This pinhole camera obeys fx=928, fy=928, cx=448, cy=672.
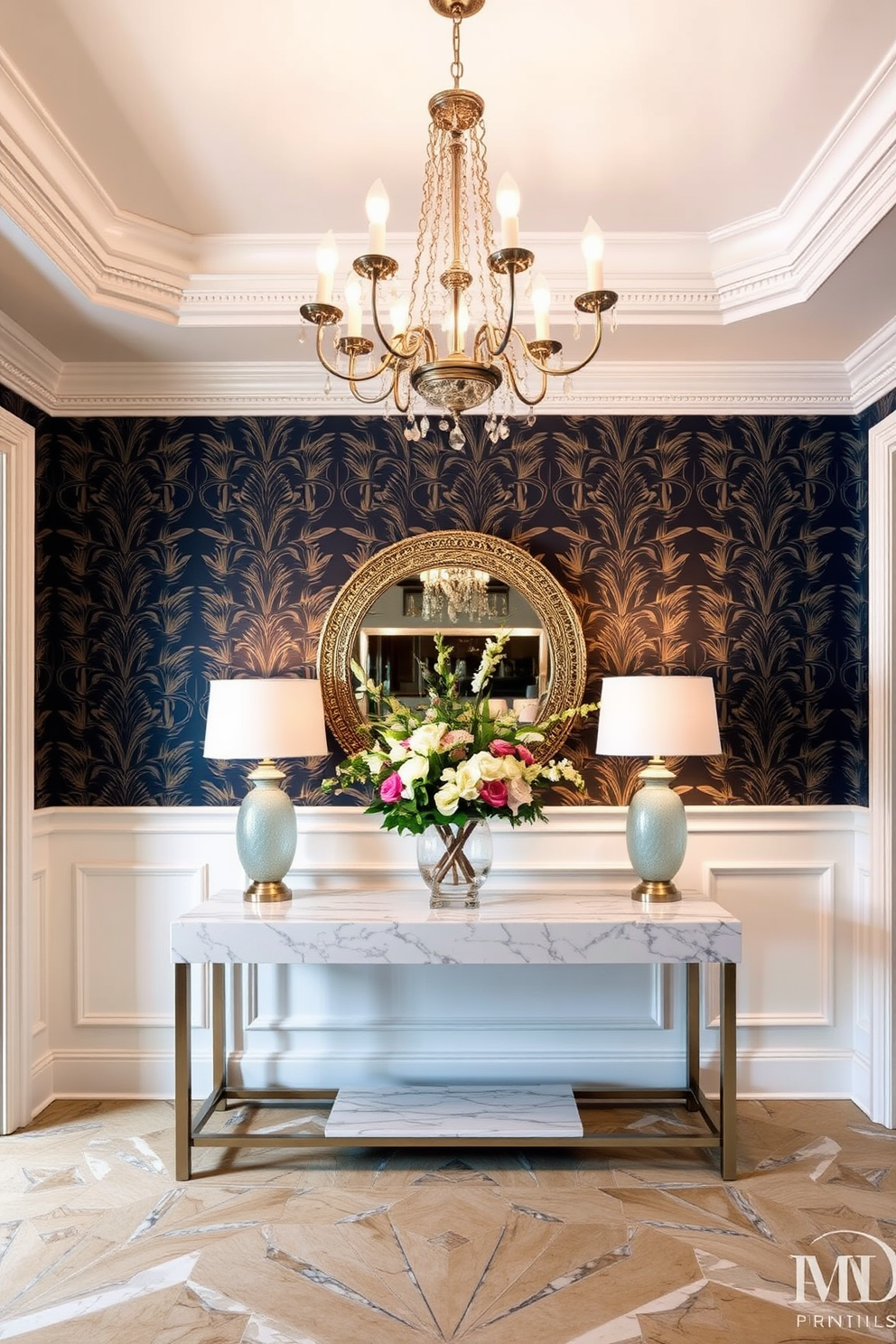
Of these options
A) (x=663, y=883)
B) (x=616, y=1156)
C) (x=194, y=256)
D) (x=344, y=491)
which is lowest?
(x=616, y=1156)

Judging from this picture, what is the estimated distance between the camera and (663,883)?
2.90 m

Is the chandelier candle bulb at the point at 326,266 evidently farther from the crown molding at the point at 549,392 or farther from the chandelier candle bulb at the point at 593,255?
the crown molding at the point at 549,392

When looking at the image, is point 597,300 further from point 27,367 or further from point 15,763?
point 15,763

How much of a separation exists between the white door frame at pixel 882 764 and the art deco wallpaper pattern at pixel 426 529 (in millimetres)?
131

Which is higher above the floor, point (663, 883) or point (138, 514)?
point (138, 514)

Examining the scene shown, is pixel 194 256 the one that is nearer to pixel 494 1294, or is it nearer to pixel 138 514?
pixel 138 514

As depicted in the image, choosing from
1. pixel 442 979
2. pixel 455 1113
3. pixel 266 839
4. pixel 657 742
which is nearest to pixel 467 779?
pixel 657 742

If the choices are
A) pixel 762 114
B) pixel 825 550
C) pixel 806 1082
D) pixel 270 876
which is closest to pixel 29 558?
pixel 270 876

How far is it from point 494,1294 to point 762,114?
281 cm

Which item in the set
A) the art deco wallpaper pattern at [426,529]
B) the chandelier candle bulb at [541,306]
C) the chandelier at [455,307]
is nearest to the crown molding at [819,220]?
the art deco wallpaper pattern at [426,529]

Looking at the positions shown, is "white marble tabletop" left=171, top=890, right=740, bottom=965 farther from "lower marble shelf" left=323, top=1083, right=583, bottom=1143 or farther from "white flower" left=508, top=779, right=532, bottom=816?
"lower marble shelf" left=323, top=1083, right=583, bottom=1143

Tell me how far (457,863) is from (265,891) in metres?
0.61

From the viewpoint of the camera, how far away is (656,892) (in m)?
2.88

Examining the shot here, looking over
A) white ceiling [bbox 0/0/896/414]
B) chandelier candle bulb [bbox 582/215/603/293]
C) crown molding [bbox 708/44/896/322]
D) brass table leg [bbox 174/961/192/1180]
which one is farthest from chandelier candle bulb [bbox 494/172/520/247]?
brass table leg [bbox 174/961/192/1180]
